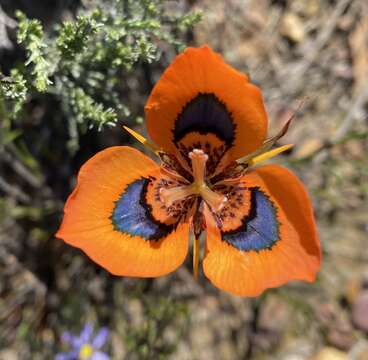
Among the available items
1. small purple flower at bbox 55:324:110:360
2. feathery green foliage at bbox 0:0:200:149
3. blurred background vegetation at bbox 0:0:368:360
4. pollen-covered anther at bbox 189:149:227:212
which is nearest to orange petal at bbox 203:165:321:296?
pollen-covered anther at bbox 189:149:227:212

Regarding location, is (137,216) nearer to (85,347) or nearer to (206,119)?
(206,119)

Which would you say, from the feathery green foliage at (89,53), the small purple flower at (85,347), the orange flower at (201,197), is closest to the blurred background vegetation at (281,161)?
the small purple flower at (85,347)

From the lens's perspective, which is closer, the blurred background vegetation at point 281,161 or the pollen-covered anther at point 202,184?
the pollen-covered anther at point 202,184

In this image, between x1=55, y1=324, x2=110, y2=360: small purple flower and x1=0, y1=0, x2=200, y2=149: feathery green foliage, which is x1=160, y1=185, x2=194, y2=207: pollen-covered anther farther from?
x1=55, y1=324, x2=110, y2=360: small purple flower

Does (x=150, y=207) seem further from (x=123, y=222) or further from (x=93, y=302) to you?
(x=93, y=302)

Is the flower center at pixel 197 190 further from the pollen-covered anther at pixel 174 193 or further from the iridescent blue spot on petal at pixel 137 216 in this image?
the iridescent blue spot on petal at pixel 137 216

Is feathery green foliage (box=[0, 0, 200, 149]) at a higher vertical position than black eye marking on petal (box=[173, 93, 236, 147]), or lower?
higher
